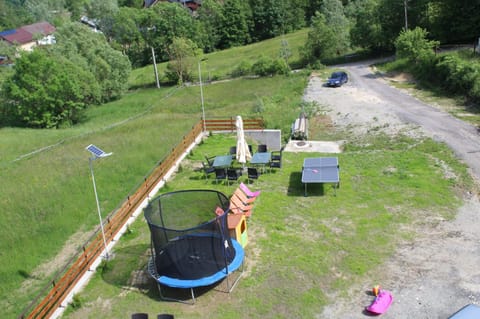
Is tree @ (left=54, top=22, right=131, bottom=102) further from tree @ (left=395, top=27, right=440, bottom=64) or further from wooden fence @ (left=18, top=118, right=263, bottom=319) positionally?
tree @ (left=395, top=27, right=440, bottom=64)

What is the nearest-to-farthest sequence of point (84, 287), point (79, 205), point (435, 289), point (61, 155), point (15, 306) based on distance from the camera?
point (435, 289), point (84, 287), point (15, 306), point (79, 205), point (61, 155)

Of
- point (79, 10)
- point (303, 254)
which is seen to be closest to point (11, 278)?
point (303, 254)

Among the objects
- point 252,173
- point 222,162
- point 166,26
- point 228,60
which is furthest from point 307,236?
point 166,26

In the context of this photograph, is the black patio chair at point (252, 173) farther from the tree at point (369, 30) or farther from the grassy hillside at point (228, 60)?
the tree at point (369, 30)

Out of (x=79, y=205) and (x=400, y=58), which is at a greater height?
(x=400, y=58)

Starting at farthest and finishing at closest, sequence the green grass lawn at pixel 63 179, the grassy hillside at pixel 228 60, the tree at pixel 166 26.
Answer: the tree at pixel 166 26, the grassy hillside at pixel 228 60, the green grass lawn at pixel 63 179

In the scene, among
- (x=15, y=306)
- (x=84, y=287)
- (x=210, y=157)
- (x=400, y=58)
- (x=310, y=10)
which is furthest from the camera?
(x=310, y=10)

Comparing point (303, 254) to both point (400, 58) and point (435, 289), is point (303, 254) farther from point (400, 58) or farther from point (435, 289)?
point (400, 58)

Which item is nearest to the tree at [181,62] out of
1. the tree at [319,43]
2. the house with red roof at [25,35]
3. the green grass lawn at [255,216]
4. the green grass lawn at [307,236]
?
the tree at [319,43]
